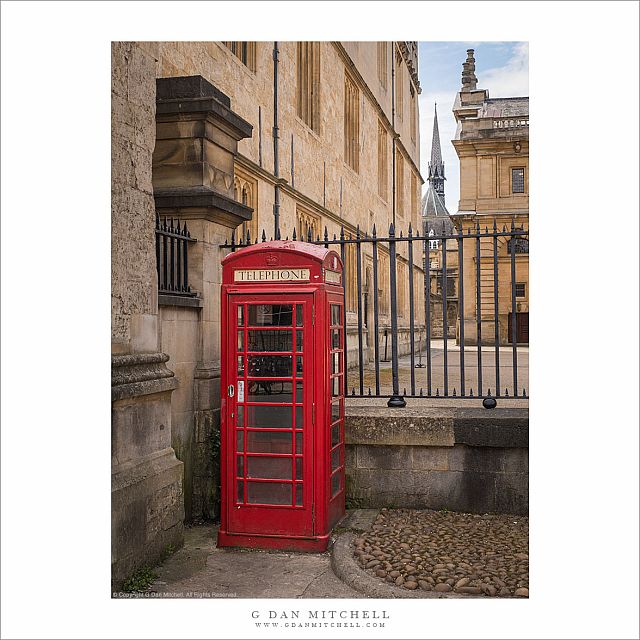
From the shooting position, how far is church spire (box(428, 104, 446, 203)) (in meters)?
98.6

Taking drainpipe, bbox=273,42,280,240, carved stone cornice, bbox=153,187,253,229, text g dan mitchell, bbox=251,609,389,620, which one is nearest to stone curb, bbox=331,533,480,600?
text g dan mitchell, bbox=251,609,389,620

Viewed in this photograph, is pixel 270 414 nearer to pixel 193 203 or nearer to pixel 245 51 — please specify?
pixel 193 203

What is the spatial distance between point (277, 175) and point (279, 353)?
8.77 metres

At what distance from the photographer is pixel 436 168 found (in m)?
98.6

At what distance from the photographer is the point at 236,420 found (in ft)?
18.6

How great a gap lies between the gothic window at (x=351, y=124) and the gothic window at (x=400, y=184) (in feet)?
28.2

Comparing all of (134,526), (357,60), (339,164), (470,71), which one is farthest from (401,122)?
(134,526)

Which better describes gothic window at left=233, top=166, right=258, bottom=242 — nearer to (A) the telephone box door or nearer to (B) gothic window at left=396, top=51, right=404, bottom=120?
(A) the telephone box door

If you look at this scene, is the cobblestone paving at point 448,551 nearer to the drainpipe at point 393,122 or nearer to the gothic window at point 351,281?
the gothic window at point 351,281

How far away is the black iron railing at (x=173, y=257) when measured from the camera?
600 centimetres

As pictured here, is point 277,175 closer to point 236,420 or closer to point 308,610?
point 236,420

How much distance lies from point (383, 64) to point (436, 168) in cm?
7453

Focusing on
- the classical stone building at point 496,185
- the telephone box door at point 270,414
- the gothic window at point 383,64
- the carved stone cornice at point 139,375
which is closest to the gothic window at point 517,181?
the classical stone building at point 496,185

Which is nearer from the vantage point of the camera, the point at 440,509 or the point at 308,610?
the point at 308,610
